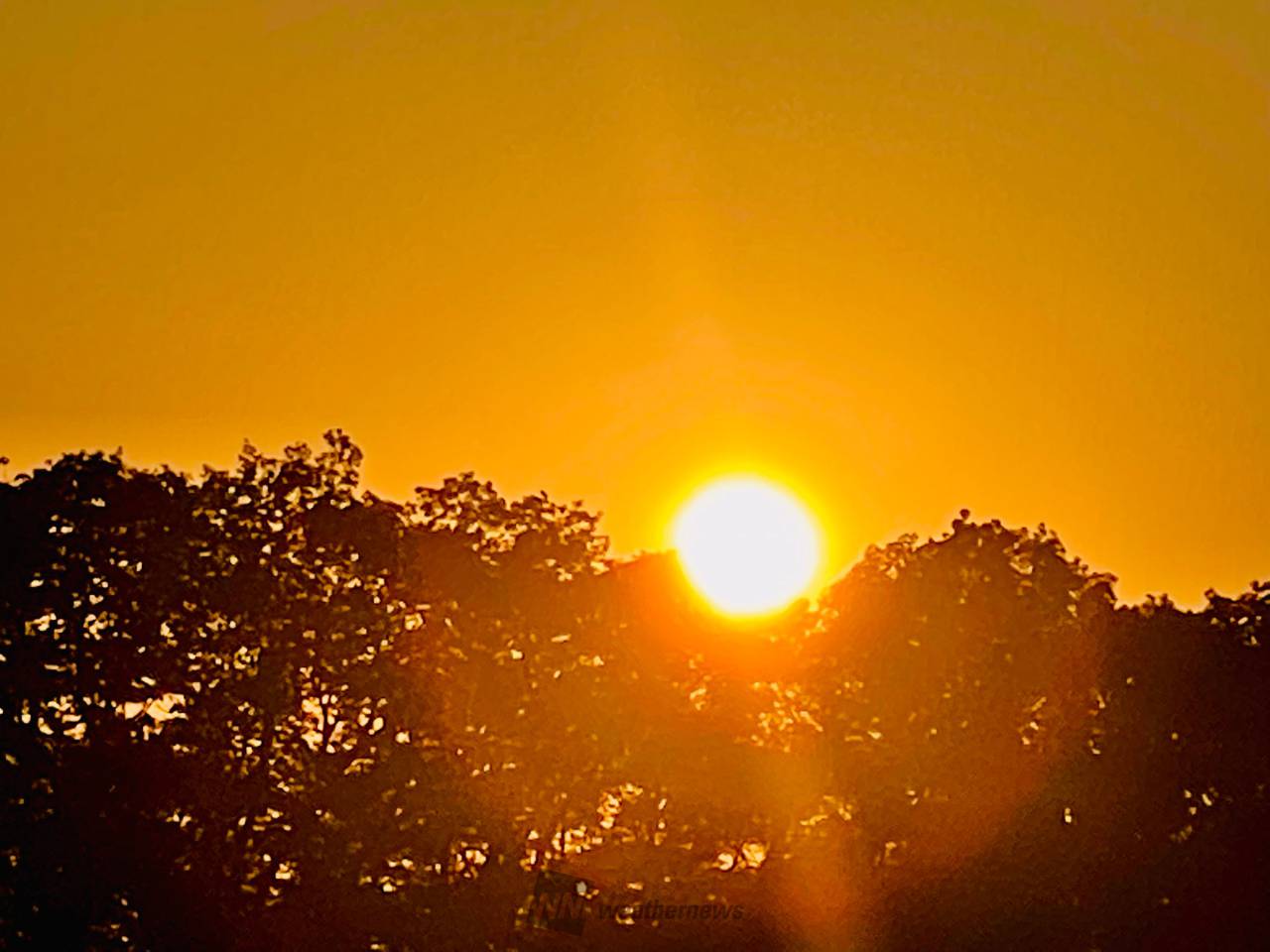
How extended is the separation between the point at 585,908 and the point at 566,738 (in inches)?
242

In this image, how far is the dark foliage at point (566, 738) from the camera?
6906cm

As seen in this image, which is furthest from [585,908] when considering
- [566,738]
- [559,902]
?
[566,738]

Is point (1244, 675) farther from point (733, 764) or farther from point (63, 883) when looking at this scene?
point (63, 883)

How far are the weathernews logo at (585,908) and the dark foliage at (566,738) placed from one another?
337 millimetres

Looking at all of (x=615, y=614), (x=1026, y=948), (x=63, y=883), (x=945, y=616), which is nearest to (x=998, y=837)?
(x=1026, y=948)

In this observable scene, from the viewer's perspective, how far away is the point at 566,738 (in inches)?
3120

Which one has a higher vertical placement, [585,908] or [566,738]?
[566,738]

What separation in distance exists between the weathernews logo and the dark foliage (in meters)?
0.34

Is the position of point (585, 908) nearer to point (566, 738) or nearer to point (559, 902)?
point (559, 902)

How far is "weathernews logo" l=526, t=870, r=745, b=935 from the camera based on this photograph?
258 ft

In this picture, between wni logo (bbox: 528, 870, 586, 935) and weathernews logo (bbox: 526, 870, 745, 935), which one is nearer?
wni logo (bbox: 528, 870, 586, 935)

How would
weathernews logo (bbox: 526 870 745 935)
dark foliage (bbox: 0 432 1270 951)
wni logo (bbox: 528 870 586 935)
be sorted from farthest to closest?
weathernews logo (bbox: 526 870 745 935)
wni logo (bbox: 528 870 586 935)
dark foliage (bbox: 0 432 1270 951)

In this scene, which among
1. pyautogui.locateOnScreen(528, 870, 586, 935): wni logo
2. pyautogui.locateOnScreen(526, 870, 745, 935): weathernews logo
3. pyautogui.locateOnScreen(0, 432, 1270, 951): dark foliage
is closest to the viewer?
pyautogui.locateOnScreen(0, 432, 1270, 951): dark foliage

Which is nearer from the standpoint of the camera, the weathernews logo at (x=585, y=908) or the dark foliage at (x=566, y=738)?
the dark foliage at (x=566, y=738)
